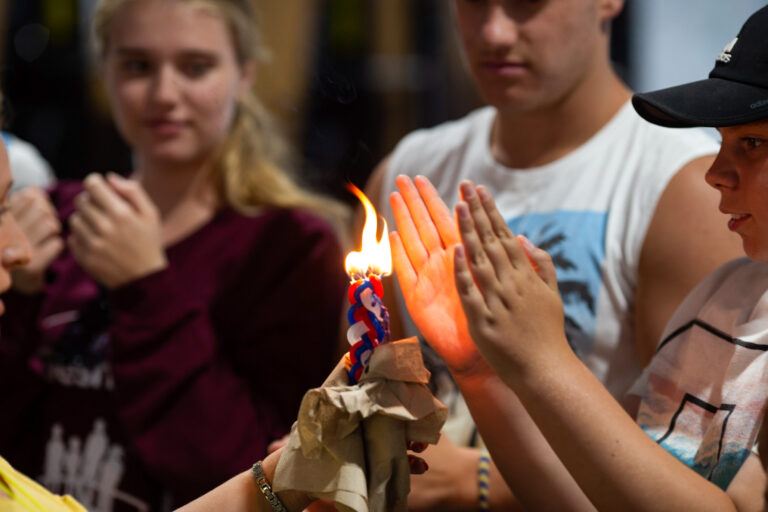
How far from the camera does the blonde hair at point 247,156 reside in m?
1.91

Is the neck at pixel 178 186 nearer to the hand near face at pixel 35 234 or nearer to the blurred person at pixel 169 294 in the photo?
the blurred person at pixel 169 294

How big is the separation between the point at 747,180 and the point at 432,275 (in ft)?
1.20

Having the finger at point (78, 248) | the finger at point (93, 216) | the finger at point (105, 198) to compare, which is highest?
the finger at point (105, 198)

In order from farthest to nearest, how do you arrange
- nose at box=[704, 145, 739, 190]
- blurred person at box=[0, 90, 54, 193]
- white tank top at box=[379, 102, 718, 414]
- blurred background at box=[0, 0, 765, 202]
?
blurred background at box=[0, 0, 765, 202] → blurred person at box=[0, 90, 54, 193] → white tank top at box=[379, 102, 718, 414] → nose at box=[704, 145, 739, 190]

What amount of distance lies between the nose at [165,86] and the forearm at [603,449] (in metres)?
1.10

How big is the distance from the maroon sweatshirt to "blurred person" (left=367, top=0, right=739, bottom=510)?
274 millimetres

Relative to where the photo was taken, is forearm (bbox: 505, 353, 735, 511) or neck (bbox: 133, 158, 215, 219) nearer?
forearm (bbox: 505, 353, 735, 511)

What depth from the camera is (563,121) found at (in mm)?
1518

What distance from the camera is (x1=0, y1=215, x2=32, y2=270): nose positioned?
109 cm

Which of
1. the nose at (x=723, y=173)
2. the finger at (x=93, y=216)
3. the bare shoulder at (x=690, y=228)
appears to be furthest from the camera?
the finger at (x=93, y=216)

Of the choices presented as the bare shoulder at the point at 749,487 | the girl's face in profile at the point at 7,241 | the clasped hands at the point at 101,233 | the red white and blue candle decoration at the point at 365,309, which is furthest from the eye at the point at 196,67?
the bare shoulder at the point at 749,487

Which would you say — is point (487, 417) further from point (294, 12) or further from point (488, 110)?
point (294, 12)

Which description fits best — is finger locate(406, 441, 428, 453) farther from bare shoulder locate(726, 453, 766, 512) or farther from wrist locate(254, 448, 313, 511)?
bare shoulder locate(726, 453, 766, 512)

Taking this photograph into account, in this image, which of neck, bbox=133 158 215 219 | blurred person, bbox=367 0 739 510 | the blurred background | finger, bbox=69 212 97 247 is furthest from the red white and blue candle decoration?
the blurred background
